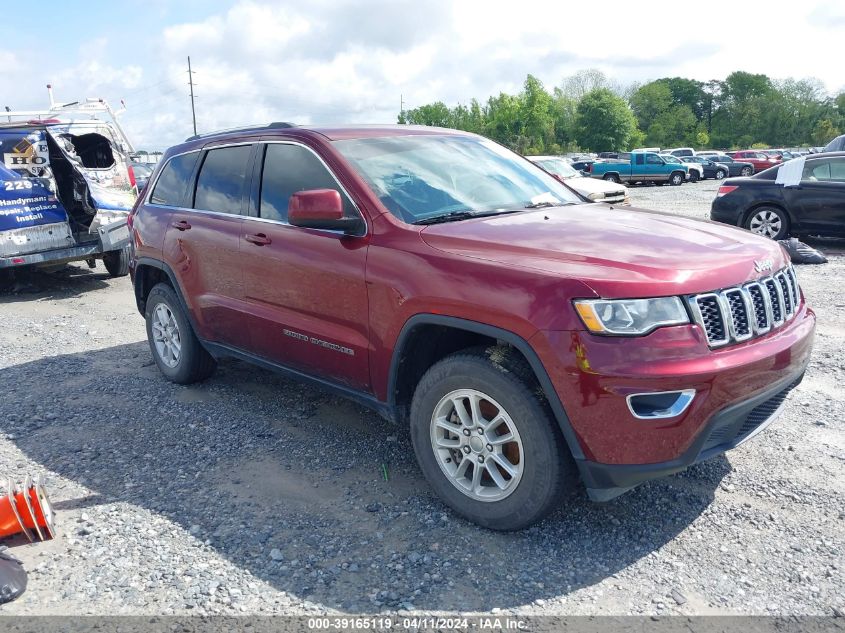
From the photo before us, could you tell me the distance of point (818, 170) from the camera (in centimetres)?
1067

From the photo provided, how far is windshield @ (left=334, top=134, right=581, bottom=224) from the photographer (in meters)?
3.68

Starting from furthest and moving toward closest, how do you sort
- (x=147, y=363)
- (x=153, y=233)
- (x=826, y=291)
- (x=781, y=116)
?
1. (x=781, y=116)
2. (x=826, y=291)
3. (x=147, y=363)
4. (x=153, y=233)

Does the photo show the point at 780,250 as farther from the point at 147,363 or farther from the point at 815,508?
the point at 147,363

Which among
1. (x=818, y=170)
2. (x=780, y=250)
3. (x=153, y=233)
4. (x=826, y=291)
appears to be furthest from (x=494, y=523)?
(x=818, y=170)

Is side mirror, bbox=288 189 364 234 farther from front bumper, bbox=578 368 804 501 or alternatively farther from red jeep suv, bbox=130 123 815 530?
front bumper, bbox=578 368 804 501

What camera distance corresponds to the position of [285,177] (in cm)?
416

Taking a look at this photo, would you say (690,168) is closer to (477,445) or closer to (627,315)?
(477,445)

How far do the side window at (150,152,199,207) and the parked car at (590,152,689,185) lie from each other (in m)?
30.2

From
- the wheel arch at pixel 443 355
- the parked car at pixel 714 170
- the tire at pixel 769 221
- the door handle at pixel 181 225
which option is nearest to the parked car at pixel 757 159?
the parked car at pixel 714 170

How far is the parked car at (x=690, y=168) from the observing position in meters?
33.4

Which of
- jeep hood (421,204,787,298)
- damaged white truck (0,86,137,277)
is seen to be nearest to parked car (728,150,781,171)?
damaged white truck (0,86,137,277)

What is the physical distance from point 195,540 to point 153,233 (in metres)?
2.79

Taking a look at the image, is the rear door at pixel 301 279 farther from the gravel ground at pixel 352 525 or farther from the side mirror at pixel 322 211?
the gravel ground at pixel 352 525

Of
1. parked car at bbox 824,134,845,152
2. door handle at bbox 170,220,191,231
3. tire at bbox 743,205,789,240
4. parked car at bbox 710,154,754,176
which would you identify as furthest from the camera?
parked car at bbox 710,154,754,176
